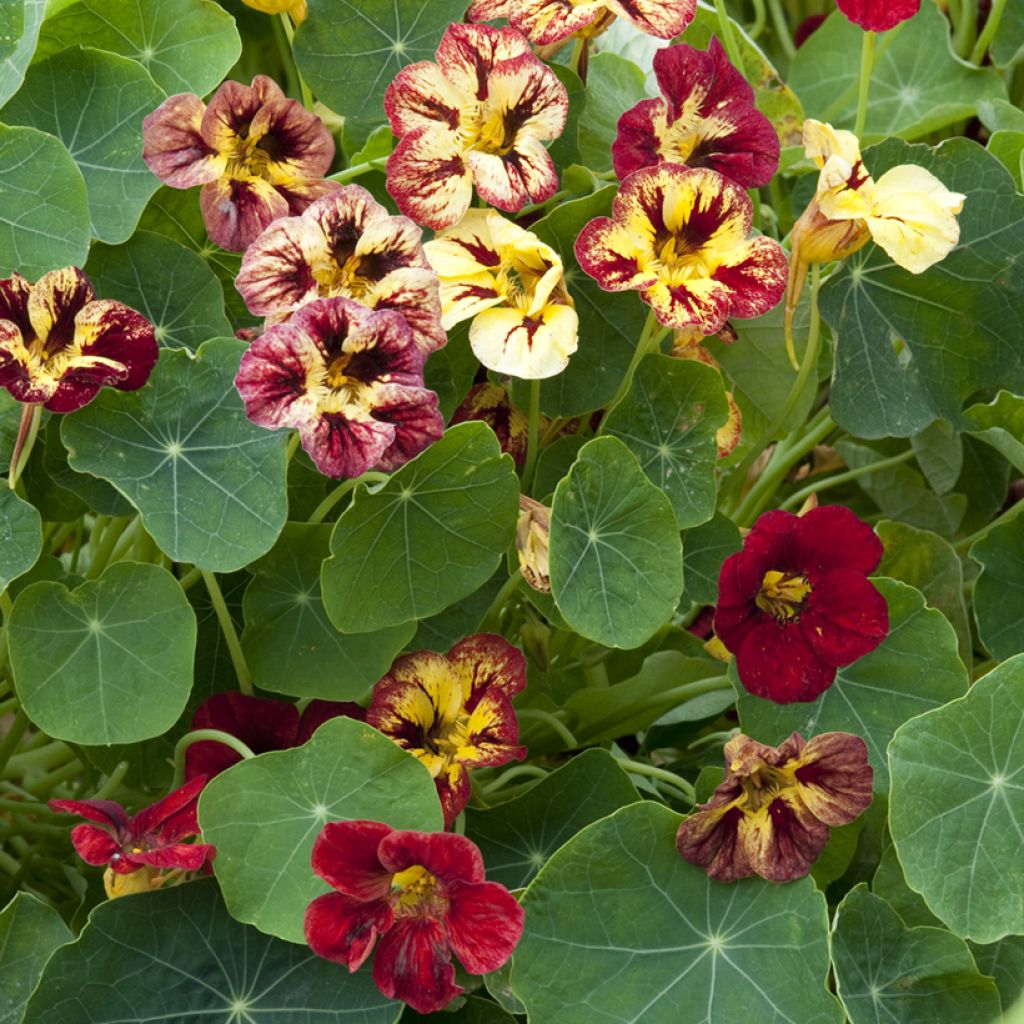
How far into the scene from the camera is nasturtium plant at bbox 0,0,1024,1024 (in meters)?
0.85

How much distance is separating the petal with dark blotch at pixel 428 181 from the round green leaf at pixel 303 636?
0.74 feet

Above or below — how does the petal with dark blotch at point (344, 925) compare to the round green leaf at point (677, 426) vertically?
below

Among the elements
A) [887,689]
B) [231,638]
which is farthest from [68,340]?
[887,689]

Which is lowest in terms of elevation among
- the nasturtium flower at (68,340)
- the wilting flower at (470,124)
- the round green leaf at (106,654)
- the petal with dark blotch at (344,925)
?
the petal with dark blotch at (344,925)

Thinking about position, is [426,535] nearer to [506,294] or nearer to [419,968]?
[506,294]

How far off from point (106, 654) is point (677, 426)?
16.6 inches

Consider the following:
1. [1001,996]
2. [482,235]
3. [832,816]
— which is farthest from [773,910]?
[482,235]

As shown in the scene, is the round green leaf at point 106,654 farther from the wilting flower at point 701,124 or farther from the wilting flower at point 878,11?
the wilting flower at point 878,11

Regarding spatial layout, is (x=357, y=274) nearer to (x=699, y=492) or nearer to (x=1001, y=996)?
(x=699, y=492)

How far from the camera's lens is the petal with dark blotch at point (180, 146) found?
937 millimetres

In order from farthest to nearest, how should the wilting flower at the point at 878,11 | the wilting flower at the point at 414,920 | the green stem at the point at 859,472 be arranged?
the green stem at the point at 859,472 → the wilting flower at the point at 878,11 → the wilting flower at the point at 414,920

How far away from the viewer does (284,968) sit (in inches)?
34.6

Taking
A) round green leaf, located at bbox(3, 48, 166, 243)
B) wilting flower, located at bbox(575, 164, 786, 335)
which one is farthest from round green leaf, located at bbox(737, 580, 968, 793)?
round green leaf, located at bbox(3, 48, 166, 243)

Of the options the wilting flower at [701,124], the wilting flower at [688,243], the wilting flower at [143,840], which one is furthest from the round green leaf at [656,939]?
the wilting flower at [701,124]
